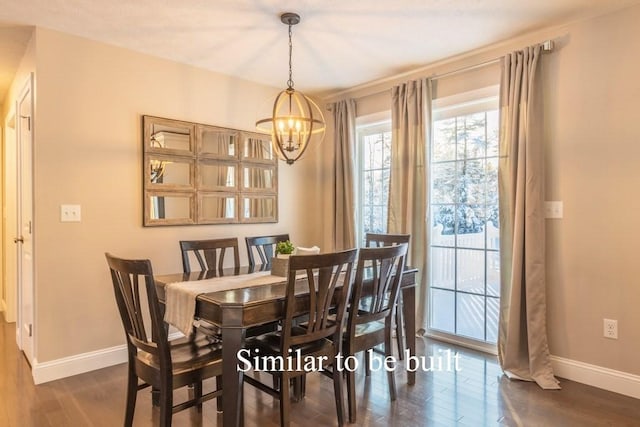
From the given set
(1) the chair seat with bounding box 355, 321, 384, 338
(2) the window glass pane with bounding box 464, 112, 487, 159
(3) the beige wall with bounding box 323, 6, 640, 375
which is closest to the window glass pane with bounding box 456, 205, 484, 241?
(2) the window glass pane with bounding box 464, 112, 487, 159

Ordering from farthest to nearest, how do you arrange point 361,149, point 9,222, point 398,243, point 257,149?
point 361,149
point 9,222
point 257,149
point 398,243

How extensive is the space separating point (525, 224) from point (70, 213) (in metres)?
3.35

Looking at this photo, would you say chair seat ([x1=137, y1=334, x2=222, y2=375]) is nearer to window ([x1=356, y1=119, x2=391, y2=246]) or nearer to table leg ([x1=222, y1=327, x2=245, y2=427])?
table leg ([x1=222, y1=327, x2=245, y2=427])

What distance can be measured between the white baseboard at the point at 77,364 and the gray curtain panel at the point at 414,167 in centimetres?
259

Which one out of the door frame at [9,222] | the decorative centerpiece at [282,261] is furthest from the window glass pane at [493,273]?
the door frame at [9,222]

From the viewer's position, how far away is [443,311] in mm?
3645

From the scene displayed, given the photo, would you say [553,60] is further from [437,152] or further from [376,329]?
[376,329]

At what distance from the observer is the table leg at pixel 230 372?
182 cm

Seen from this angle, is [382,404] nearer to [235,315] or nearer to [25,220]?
[235,315]

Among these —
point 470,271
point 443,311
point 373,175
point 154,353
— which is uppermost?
point 373,175

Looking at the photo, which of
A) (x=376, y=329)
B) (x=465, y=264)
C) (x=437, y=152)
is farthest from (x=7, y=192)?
(x=465, y=264)

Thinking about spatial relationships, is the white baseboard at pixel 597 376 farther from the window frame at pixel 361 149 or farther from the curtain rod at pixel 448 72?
the curtain rod at pixel 448 72

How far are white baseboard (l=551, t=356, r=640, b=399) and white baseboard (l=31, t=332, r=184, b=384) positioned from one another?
3.32 metres

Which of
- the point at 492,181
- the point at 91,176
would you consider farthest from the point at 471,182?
the point at 91,176
